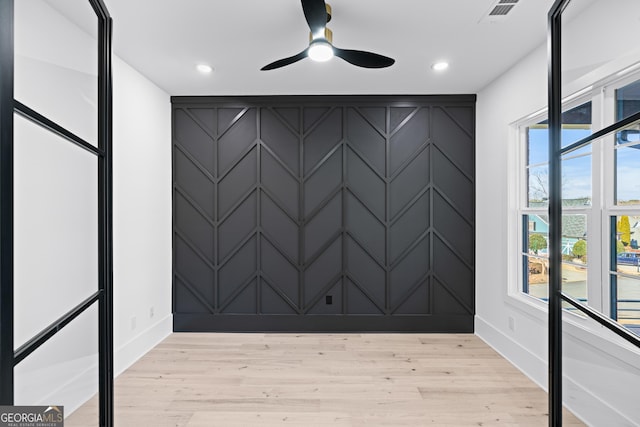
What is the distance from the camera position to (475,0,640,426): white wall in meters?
1.82

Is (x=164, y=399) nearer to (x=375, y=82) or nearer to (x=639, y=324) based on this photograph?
(x=639, y=324)

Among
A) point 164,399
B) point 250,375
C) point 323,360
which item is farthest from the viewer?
point 323,360

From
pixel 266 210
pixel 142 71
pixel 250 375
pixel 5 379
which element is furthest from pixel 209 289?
pixel 5 379

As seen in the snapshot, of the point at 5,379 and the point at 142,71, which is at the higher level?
the point at 142,71

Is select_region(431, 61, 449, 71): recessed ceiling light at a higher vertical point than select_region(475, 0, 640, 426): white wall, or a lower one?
higher

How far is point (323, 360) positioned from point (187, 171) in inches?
97.9

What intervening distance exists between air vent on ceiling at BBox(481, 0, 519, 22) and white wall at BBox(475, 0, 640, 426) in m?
0.41

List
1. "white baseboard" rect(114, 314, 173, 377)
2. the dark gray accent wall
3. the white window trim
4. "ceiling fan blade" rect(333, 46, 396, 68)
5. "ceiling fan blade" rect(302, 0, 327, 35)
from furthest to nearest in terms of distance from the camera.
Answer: the dark gray accent wall, "white baseboard" rect(114, 314, 173, 377), "ceiling fan blade" rect(333, 46, 396, 68), "ceiling fan blade" rect(302, 0, 327, 35), the white window trim

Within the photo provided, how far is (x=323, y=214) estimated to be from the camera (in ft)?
13.1

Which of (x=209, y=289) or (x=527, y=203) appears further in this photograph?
(x=209, y=289)

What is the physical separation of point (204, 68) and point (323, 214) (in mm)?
1879

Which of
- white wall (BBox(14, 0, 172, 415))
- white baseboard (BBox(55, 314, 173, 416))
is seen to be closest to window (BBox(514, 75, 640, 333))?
white wall (BBox(14, 0, 172, 415))

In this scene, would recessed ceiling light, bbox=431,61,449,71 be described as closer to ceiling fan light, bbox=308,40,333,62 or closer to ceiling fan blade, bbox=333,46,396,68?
ceiling fan blade, bbox=333,46,396,68

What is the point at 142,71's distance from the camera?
3266 millimetres
